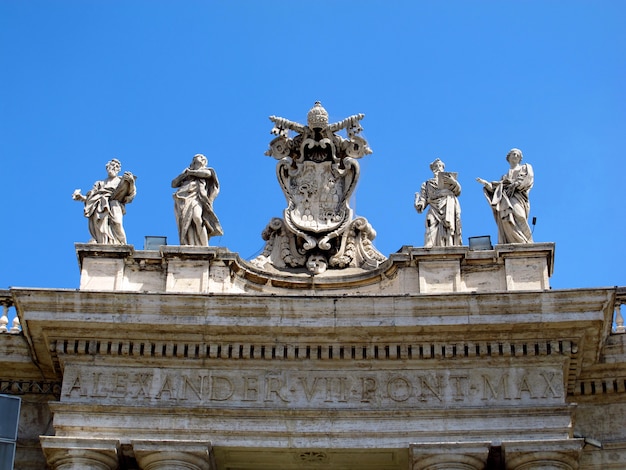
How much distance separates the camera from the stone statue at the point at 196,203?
23.2 metres

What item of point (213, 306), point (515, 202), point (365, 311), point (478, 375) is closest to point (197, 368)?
point (213, 306)

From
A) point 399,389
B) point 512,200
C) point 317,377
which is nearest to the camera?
point 399,389

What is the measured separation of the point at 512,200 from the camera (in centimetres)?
2339

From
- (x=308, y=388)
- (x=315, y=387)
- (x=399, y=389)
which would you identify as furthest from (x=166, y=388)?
(x=399, y=389)

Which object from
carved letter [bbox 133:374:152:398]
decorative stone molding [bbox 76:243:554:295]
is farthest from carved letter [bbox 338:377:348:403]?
carved letter [bbox 133:374:152:398]

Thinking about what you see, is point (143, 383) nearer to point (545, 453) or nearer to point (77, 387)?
point (77, 387)

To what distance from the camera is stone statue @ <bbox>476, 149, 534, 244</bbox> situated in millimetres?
23094

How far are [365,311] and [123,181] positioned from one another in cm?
489

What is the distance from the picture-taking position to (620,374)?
73.5 feet

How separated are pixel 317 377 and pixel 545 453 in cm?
356

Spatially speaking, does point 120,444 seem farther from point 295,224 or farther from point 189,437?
point 295,224

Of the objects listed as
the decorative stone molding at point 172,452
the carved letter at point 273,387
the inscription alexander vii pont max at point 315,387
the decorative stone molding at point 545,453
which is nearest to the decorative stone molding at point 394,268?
the inscription alexander vii pont max at point 315,387

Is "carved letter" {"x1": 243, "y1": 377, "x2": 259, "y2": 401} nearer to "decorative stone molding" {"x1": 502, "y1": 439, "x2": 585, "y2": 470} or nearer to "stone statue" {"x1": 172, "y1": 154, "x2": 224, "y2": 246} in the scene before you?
"stone statue" {"x1": 172, "y1": 154, "x2": 224, "y2": 246}

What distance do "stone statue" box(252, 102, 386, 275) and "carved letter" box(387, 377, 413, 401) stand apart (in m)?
2.56
